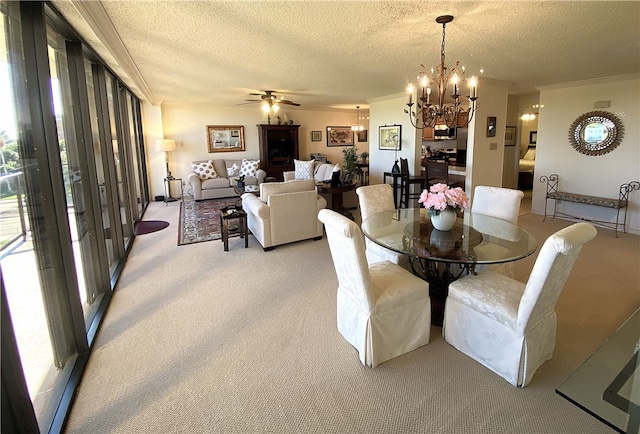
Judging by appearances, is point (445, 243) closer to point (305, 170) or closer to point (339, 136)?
point (305, 170)

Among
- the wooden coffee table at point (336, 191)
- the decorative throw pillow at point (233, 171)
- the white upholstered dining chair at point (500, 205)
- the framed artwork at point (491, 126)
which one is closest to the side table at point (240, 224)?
the wooden coffee table at point (336, 191)

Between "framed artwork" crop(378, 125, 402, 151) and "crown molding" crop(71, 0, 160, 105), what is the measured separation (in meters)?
4.77

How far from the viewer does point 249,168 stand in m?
8.49

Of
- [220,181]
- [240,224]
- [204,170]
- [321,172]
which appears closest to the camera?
[240,224]

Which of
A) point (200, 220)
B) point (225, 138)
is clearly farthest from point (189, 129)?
point (200, 220)

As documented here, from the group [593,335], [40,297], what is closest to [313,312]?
[40,297]

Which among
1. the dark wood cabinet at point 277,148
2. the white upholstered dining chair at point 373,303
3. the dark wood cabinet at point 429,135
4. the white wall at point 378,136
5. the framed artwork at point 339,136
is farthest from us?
the framed artwork at point 339,136

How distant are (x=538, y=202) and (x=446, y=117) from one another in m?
4.32

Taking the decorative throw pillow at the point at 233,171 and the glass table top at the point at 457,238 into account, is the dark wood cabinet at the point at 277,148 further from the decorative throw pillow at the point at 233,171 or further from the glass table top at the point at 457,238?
the glass table top at the point at 457,238

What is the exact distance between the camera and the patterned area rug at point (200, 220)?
5.03 metres

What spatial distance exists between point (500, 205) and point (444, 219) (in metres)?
0.97

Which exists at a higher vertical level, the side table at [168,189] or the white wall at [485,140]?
the white wall at [485,140]

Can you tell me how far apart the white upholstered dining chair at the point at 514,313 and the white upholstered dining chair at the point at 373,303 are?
236 millimetres

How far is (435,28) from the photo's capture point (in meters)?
2.86
